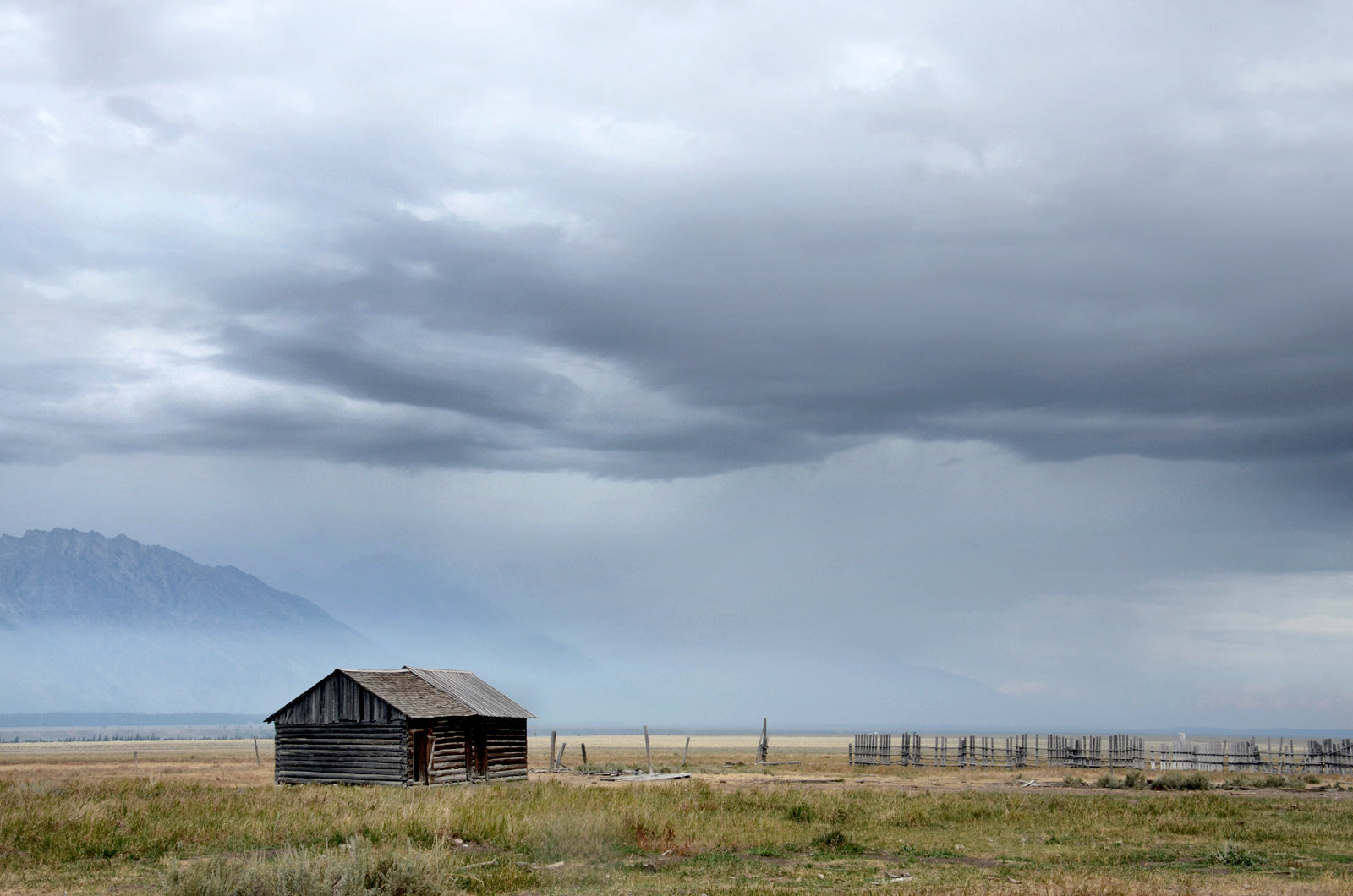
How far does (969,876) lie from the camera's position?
18.5 metres

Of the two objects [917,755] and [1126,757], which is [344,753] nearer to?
[917,755]

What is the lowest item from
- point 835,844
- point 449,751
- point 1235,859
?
point 449,751

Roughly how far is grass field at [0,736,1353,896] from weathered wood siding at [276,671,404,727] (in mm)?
6320

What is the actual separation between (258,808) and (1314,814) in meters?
28.2

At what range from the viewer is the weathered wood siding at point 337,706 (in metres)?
41.2

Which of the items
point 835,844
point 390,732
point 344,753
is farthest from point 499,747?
point 835,844

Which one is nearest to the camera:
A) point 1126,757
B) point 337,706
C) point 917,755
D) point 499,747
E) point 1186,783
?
point 337,706

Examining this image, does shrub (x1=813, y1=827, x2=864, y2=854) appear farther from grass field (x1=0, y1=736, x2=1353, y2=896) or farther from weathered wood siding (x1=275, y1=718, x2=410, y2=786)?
weathered wood siding (x1=275, y1=718, x2=410, y2=786)

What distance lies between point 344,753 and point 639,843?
918 inches

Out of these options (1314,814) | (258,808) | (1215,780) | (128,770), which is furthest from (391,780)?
(128,770)

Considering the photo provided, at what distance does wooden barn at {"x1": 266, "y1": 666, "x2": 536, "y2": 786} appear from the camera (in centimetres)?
4097

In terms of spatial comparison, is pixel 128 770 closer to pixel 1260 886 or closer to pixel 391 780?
pixel 391 780

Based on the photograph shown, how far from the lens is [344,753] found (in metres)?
42.1

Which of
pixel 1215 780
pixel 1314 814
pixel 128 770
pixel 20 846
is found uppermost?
pixel 20 846
